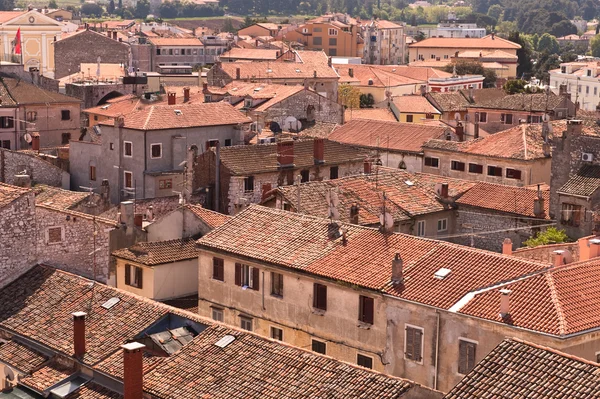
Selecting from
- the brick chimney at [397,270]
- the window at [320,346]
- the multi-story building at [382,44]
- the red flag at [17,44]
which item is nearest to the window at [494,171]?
the window at [320,346]

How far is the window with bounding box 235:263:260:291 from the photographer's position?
30.3 m

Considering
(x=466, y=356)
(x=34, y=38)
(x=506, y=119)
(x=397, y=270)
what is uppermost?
(x=34, y=38)

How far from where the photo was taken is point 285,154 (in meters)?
44.8

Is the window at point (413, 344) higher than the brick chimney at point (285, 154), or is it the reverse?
the brick chimney at point (285, 154)

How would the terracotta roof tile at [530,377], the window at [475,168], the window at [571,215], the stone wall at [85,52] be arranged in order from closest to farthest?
the terracotta roof tile at [530,377], the window at [571,215], the window at [475,168], the stone wall at [85,52]

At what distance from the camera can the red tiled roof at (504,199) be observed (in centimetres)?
4112

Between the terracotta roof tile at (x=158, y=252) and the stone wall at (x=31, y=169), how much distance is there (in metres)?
14.2

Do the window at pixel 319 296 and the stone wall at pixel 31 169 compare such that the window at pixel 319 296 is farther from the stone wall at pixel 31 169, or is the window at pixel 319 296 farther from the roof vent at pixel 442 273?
the stone wall at pixel 31 169

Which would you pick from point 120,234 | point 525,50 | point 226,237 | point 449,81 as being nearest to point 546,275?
point 226,237

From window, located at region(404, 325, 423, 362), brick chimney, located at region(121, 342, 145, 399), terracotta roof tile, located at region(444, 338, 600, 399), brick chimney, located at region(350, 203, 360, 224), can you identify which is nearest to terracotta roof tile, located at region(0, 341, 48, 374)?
brick chimney, located at region(121, 342, 145, 399)

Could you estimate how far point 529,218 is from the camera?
134 ft

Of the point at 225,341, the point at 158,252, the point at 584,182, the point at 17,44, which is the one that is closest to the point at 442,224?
the point at 584,182

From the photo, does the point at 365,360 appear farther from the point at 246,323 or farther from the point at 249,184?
the point at 249,184

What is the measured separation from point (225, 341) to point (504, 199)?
20.1 m
